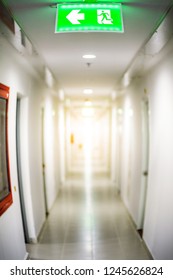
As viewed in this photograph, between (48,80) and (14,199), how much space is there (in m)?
3.45

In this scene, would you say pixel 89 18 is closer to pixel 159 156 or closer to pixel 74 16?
pixel 74 16

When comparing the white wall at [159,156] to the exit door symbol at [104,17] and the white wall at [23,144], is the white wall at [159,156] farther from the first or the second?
the white wall at [23,144]

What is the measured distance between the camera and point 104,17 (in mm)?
3150

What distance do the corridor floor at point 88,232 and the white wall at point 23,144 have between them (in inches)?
15.4

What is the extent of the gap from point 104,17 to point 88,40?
1285 mm

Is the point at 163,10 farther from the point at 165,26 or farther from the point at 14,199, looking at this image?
the point at 14,199

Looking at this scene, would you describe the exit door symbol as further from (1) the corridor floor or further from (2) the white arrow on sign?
(1) the corridor floor

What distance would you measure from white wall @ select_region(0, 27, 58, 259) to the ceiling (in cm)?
39

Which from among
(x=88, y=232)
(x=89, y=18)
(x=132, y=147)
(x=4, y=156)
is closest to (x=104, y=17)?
(x=89, y=18)

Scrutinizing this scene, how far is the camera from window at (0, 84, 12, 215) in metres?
4.04

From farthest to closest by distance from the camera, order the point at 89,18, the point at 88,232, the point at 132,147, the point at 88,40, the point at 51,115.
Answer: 1. the point at 51,115
2. the point at 132,147
3. the point at 88,232
4. the point at 88,40
5. the point at 89,18

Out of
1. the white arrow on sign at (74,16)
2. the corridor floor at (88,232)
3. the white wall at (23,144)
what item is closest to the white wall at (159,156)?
→ the corridor floor at (88,232)

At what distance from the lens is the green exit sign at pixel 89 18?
10.2 feet

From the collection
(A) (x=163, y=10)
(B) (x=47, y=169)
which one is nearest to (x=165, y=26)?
(A) (x=163, y=10)
